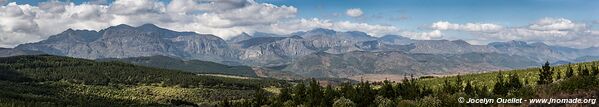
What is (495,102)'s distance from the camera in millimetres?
53469

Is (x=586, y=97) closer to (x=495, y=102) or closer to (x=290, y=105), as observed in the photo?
(x=495, y=102)

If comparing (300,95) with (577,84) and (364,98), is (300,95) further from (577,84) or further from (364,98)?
(577,84)

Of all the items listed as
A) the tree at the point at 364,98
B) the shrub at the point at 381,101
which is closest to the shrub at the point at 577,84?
the shrub at the point at 381,101

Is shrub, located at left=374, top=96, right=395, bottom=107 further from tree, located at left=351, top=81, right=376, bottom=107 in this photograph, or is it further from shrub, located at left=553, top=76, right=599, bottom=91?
shrub, located at left=553, top=76, right=599, bottom=91

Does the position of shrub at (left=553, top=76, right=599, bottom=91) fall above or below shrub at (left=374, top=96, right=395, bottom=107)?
above

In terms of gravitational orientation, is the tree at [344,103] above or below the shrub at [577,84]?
below

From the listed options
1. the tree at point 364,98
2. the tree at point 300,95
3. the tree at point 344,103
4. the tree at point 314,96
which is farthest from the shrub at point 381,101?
the tree at point 300,95

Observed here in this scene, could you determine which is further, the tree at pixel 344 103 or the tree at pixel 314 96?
the tree at pixel 314 96

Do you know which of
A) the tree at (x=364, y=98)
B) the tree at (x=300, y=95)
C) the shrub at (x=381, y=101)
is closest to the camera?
the shrub at (x=381, y=101)

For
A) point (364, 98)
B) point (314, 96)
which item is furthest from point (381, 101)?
point (314, 96)

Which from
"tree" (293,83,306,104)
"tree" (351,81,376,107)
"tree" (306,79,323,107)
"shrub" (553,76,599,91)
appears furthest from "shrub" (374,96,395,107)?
"shrub" (553,76,599,91)

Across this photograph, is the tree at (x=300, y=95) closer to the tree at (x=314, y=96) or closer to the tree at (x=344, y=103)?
the tree at (x=314, y=96)

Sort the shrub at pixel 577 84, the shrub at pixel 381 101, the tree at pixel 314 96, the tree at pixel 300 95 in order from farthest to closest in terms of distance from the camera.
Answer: the tree at pixel 300 95 → the tree at pixel 314 96 → the shrub at pixel 381 101 → the shrub at pixel 577 84

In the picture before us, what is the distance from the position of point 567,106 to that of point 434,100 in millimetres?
29175
